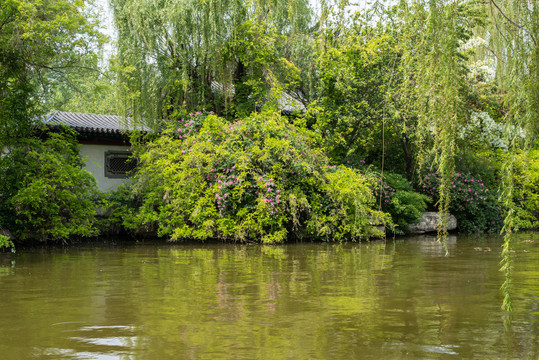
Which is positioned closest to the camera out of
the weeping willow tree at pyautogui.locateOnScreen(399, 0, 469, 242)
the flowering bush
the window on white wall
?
the weeping willow tree at pyautogui.locateOnScreen(399, 0, 469, 242)

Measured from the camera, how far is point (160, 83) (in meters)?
18.0

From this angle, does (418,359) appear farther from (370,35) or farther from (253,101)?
(370,35)

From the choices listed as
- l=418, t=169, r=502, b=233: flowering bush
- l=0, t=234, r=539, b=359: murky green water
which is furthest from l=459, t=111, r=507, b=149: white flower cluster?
l=0, t=234, r=539, b=359: murky green water

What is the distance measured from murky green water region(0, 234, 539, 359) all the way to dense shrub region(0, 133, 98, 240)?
2.98 meters

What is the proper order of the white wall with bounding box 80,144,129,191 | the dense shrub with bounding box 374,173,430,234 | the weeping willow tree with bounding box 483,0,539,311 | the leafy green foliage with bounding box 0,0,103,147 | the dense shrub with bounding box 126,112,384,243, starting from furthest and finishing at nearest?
the white wall with bounding box 80,144,129,191
the dense shrub with bounding box 374,173,430,234
the dense shrub with bounding box 126,112,384,243
the leafy green foliage with bounding box 0,0,103,147
the weeping willow tree with bounding box 483,0,539,311

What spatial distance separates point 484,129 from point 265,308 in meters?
16.7

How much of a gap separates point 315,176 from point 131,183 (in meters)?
5.49

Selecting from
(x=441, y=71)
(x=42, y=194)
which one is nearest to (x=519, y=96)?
(x=441, y=71)

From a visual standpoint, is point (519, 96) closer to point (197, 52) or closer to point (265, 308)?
point (265, 308)

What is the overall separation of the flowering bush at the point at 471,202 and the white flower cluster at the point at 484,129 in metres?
1.73

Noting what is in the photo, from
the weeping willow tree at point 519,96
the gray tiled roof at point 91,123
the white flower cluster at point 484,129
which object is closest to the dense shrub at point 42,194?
the gray tiled roof at point 91,123

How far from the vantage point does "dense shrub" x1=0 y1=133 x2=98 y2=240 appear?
47.0 feet

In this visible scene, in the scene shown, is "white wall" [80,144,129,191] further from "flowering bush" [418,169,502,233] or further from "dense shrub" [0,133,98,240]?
"flowering bush" [418,169,502,233]

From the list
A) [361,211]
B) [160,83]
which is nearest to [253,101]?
[160,83]
